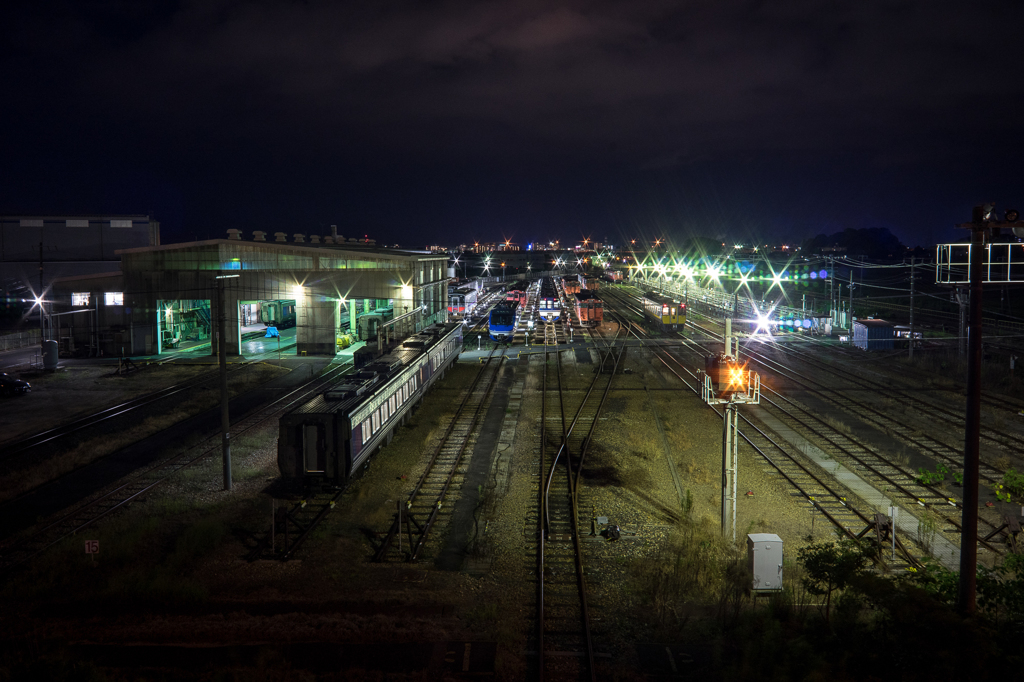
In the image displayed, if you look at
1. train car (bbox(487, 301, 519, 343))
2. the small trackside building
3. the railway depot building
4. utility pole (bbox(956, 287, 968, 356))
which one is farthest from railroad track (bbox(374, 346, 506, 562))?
the small trackside building

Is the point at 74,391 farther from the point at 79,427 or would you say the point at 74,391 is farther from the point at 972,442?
the point at 972,442

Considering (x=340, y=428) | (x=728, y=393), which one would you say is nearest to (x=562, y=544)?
(x=728, y=393)

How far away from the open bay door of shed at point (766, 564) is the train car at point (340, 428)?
30.7 feet

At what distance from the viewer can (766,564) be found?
11234 millimetres

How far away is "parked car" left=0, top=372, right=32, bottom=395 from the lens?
95.6ft

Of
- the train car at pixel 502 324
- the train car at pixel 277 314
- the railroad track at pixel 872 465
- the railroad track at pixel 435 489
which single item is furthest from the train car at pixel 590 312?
the railroad track at pixel 872 465

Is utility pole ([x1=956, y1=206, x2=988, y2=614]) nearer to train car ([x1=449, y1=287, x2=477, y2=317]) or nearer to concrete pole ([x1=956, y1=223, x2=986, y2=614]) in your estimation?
concrete pole ([x1=956, y1=223, x2=986, y2=614])

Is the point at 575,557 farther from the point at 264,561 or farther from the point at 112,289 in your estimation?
the point at 112,289

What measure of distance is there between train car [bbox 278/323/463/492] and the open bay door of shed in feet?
30.7

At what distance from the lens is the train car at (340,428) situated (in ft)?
52.4

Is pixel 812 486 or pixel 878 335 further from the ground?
pixel 878 335

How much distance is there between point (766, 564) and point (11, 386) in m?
31.5

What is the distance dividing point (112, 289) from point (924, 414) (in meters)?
41.6

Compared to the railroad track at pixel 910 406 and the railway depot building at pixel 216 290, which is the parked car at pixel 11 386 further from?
the railroad track at pixel 910 406
